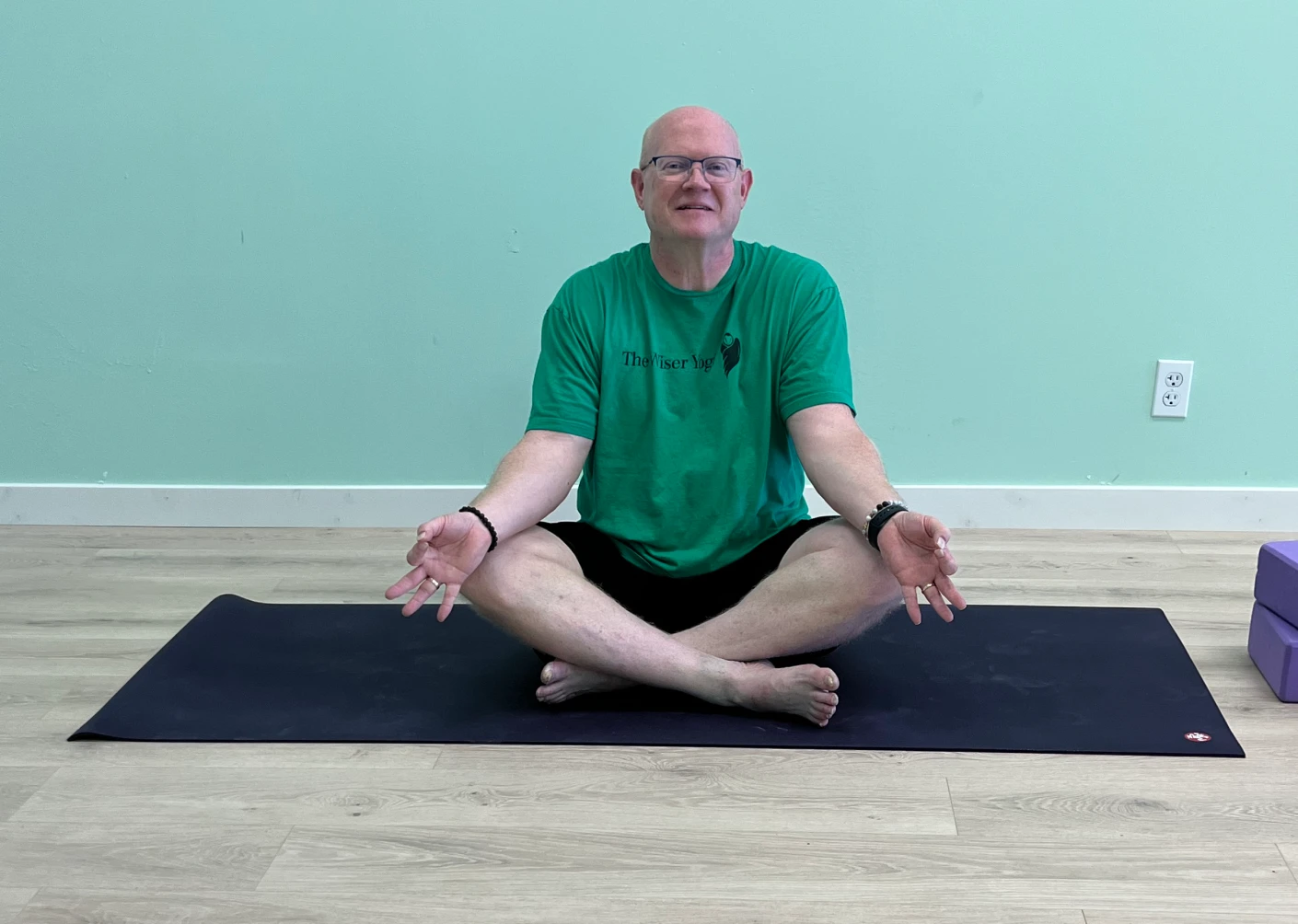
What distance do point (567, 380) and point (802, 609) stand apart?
0.54 m

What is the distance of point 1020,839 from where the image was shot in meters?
1.55

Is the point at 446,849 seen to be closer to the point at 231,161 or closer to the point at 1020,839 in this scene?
the point at 1020,839

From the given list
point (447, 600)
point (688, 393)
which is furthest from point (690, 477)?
point (447, 600)

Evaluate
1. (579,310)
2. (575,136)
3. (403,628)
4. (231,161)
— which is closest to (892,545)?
(579,310)

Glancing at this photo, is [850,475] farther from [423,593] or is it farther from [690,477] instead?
[423,593]

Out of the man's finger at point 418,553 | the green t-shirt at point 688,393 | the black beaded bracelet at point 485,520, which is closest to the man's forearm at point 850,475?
the green t-shirt at point 688,393

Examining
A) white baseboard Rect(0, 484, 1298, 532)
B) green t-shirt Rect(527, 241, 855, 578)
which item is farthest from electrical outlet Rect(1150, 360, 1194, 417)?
green t-shirt Rect(527, 241, 855, 578)

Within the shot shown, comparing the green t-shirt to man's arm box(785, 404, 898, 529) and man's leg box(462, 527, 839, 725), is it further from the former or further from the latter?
man's leg box(462, 527, 839, 725)

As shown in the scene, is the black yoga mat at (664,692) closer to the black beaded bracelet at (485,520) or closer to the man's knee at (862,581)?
the man's knee at (862,581)

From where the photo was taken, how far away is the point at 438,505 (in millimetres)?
2930

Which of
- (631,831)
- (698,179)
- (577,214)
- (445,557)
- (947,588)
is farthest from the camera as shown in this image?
(577,214)

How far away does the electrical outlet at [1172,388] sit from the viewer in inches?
109

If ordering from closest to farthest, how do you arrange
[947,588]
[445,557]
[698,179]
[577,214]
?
[947,588] → [445,557] → [698,179] → [577,214]

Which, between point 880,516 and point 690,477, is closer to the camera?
point 880,516
